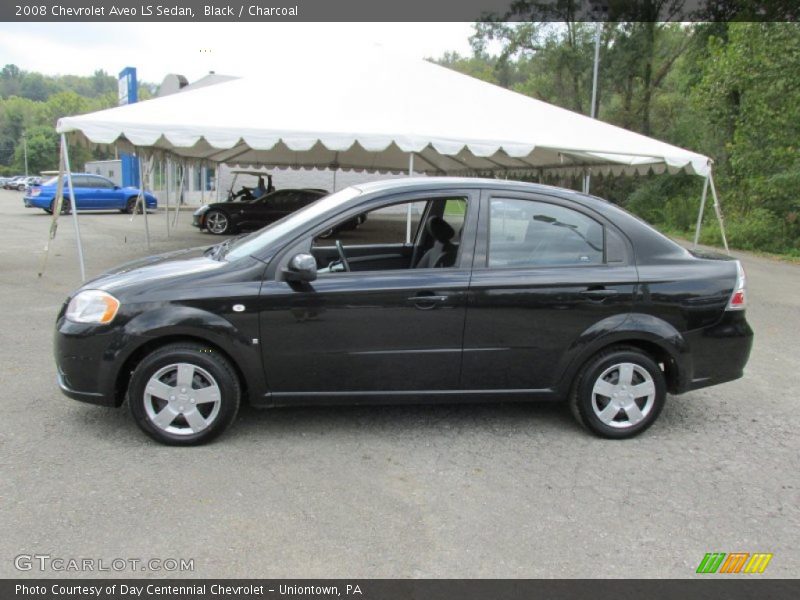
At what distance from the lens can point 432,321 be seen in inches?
155

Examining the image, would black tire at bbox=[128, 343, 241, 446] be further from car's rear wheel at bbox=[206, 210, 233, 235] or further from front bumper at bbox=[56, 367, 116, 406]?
car's rear wheel at bbox=[206, 210, 233, 235]

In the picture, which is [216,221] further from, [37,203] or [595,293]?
[595,293]

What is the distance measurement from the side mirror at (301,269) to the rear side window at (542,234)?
1.21 m

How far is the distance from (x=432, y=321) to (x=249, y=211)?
589 inches

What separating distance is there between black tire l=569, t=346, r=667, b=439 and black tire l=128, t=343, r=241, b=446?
7.41 feet

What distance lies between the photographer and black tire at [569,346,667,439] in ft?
13.6

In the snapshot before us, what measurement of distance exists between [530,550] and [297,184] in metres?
29.1

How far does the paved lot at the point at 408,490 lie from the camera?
9.46 ft

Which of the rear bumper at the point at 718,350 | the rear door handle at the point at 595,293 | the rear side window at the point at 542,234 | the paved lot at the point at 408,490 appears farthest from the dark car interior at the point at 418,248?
the rear bumper at the point at 718,350

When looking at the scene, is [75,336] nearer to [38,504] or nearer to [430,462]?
[38,504]

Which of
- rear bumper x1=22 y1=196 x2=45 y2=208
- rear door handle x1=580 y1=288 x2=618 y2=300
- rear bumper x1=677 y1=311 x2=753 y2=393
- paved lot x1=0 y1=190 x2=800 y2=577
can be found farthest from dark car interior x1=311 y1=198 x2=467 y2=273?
rear bumper x1=22 y1=196 x2=45 y2=208
